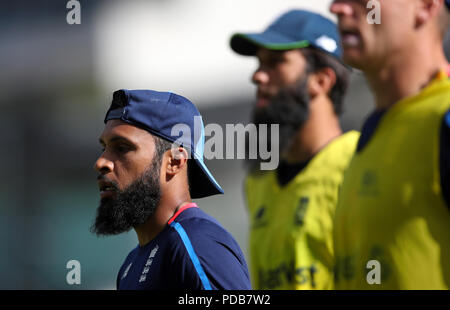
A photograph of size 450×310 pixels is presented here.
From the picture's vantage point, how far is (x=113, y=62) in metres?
16.0

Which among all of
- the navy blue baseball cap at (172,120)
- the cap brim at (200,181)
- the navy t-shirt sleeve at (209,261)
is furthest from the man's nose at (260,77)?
the navy t-shirt sleeve at (209,261)

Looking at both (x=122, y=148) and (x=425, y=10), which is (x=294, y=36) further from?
(x=425, y=10)

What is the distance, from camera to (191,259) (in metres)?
3.32

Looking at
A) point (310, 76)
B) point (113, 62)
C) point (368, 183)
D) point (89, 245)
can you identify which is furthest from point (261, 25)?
point (368, 183)

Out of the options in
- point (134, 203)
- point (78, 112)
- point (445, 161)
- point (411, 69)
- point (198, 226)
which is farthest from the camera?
point (78, 112)

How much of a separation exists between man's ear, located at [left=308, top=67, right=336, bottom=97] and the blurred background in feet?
29.9

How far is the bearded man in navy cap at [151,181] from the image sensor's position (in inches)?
140

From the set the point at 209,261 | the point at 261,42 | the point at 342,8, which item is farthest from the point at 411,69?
the point at 261,42

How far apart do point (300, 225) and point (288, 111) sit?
34.1 inches

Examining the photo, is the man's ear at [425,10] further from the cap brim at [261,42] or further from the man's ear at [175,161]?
the cap brim at [261,42]

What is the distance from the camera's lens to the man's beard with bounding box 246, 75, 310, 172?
493cm

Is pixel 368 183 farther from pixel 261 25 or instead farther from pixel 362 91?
pixel 261 25

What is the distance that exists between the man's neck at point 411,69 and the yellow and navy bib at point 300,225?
5.28 feet

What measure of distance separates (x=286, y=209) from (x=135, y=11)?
12.8 m
